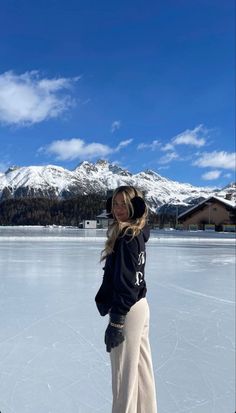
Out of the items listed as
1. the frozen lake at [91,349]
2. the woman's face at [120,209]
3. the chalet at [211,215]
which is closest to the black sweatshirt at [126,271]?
the woman's face at [120,209]

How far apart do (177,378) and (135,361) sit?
1.37 m

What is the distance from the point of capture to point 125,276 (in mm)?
2012

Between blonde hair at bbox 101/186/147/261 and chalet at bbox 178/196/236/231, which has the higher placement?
chalet at bbox 178/196/236/231

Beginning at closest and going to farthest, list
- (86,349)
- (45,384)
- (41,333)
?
(45,384)
(86,349)
(41,333)

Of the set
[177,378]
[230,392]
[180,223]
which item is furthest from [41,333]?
[180,223]

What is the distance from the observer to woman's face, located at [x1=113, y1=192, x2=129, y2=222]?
6.98 feet

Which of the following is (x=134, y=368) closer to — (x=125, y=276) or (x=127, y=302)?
(x=127, y=302)

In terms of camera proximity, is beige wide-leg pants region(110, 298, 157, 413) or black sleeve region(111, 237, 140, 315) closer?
black sleeve region(111, 237, 140, 315)

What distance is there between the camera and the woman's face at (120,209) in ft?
6.98

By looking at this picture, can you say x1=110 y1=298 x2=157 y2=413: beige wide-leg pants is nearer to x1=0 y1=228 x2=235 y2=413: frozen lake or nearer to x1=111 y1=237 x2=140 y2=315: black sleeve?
x1=111 y1=237 x2=140 y2=315: black sleeve

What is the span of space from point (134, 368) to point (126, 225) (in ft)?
2.49

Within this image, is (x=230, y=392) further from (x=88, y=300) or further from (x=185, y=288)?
(x=185, y=288)

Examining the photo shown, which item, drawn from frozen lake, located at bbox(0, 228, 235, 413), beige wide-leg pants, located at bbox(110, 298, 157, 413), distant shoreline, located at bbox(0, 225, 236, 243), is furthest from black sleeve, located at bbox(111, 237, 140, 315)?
distant shoreline, located at bbox(0, 225, 236, 243)

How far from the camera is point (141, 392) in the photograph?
225 cm
